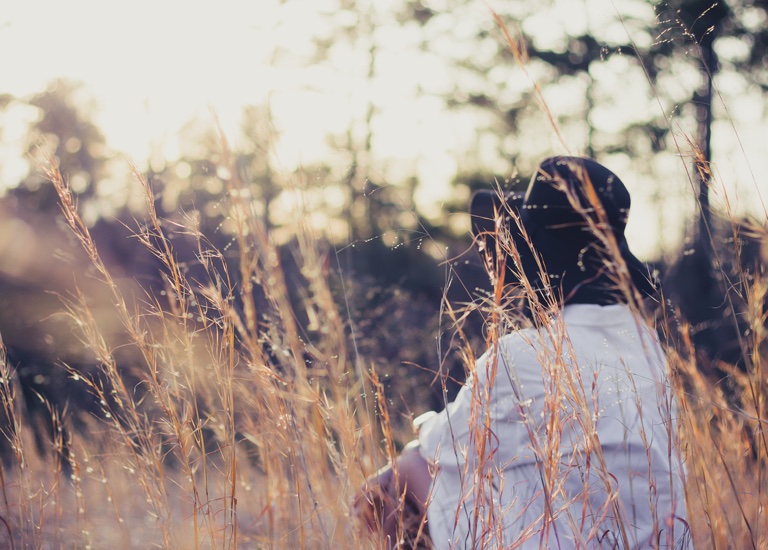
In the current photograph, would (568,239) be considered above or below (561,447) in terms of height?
above

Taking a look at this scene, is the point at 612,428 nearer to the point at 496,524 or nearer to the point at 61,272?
the point at 496,524

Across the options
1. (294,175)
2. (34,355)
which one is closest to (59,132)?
(34,355)

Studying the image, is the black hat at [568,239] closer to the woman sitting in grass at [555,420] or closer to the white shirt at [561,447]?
the woman sitting in grass at [555,420]

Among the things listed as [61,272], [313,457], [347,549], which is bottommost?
[61,272]

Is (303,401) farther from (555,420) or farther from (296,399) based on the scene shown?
(555,420)

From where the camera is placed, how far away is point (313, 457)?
132 cm

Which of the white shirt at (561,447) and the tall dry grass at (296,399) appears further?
the white shirt at (561,447)

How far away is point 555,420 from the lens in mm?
1171

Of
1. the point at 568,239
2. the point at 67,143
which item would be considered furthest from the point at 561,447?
the point at 67,143

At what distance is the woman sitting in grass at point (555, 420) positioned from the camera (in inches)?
47.4

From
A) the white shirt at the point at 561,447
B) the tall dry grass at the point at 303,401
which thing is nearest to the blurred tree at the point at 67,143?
the tall dry grass at the point at 303,401

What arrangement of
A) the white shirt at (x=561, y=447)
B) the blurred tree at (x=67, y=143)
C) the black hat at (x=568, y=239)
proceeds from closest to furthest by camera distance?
the white shirt at (x=561, y=447) → the black hat at (x=568, y=239) → the blurred tree at (x=67, y=143)

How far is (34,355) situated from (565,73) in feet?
29.8

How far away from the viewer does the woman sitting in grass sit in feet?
3.95
